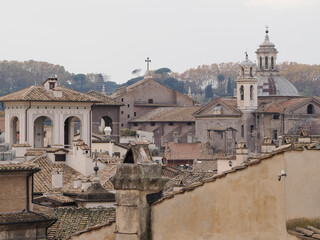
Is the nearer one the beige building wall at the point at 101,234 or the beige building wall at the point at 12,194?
the beige building wall at the point at 101,234

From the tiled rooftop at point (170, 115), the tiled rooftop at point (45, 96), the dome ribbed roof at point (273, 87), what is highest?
the dome ribbed roof at point (273, 87)

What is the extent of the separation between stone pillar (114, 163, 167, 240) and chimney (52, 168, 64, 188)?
20.5 m

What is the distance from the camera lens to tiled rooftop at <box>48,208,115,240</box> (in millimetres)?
20617

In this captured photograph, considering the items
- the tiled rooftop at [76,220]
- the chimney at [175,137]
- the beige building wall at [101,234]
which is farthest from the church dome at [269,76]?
the beige building wall at [101,234]

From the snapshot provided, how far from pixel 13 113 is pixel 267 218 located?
31082 millimetres

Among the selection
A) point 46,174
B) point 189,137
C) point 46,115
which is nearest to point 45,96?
point 46,115

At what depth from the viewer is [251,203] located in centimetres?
1259

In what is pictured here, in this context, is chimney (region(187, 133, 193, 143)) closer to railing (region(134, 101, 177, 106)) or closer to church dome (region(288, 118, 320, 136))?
church dome (region(288, 118, 320, 136))

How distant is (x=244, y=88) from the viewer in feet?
347

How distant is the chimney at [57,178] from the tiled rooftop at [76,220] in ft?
34.9

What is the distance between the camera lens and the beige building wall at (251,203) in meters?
12.5

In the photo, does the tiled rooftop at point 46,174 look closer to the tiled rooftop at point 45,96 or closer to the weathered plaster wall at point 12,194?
the tiled rooftop at point 45,96

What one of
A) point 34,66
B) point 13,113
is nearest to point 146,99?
point 34,66

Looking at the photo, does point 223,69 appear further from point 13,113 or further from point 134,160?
point 134,160
